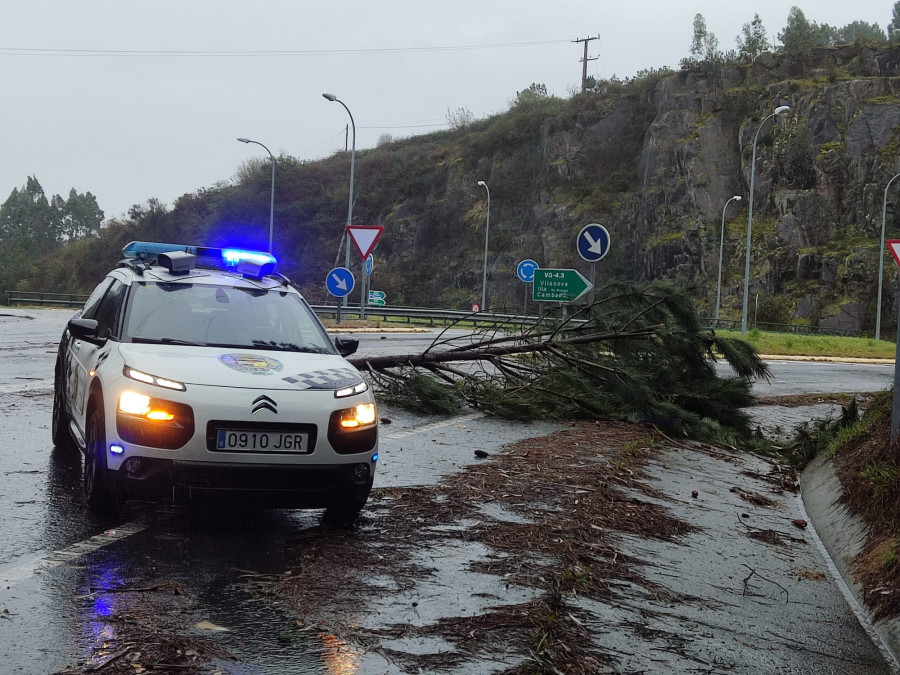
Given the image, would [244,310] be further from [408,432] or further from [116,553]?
[408,432]

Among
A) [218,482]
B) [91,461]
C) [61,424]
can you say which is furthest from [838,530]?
[61,424]

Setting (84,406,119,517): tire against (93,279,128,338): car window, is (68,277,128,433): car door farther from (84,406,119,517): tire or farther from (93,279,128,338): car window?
(84,406,119,517): tire

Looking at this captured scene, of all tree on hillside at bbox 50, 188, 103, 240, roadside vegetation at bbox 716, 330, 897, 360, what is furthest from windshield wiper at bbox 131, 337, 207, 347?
tree on hillside at bbox 50, 188, 103, 240

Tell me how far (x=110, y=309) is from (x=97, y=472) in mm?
1711

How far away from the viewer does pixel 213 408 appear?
5.56 metres

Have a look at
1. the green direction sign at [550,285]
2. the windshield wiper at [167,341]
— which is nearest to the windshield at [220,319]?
the windshield wiper at [167,341]

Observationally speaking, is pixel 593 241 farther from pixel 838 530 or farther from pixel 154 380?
pixel 154 380

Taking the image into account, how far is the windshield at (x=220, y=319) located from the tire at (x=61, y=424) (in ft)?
5.69

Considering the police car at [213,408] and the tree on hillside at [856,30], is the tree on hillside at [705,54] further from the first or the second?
the police car at [213,408]

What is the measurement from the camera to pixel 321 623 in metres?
4.24

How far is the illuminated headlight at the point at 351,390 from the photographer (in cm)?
600

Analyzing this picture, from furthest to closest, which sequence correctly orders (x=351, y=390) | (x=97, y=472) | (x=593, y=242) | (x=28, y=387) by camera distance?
(x=593, y=242) < (x=28, y=387) < (x=351, y=390) < (x=97, y=472)

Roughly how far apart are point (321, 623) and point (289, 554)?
1200 millimetres

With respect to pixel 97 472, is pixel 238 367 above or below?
above
